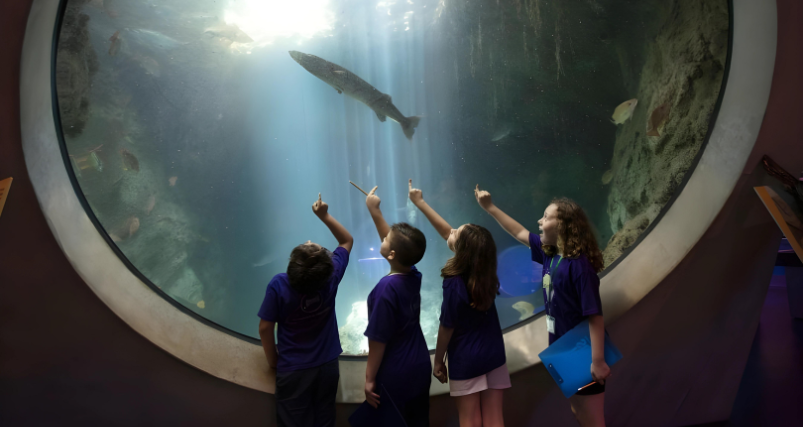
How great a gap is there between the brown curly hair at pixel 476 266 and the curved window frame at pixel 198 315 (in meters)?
0.68

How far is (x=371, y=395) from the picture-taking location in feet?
5.37

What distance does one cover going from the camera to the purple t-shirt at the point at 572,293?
157 cm

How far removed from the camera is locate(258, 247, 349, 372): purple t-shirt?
1796 millimetres

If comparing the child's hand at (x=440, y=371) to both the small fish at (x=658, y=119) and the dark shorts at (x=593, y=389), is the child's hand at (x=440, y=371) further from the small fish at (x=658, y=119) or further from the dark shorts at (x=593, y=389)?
the small fish at (x=658, y=119)

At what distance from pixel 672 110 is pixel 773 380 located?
2341 mm

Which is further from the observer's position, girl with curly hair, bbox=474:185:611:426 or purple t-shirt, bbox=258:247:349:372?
purple t-shirt, bbox=258:247:349:372

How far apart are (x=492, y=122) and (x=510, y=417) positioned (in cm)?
1090

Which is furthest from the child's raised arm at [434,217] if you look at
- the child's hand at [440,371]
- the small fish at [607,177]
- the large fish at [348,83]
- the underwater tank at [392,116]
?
the small fish at [607,177]

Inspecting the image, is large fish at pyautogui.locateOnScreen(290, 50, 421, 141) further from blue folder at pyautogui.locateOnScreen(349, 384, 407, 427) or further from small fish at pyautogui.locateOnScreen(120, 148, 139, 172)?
blue folder at pyautogui.locateOnScreen(349, 384, 407, 427)

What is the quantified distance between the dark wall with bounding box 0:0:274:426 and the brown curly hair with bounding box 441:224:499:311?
3.88 ft

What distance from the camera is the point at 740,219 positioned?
6.83ft

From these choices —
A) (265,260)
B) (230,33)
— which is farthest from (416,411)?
(265,260)

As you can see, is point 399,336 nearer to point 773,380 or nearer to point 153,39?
point 773,380

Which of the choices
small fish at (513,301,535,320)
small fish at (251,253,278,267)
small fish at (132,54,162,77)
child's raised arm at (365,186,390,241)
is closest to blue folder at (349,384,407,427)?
child's raised arm at (365,186,390,241)
